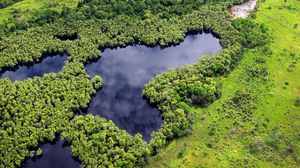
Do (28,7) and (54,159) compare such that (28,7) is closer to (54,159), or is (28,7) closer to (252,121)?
(54,159)

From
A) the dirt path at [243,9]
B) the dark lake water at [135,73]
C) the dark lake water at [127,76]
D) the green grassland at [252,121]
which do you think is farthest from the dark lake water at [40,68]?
the dirt path at [243,9]

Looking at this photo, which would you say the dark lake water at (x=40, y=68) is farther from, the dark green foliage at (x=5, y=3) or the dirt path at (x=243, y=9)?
the dirt path at (x=243, y=9)

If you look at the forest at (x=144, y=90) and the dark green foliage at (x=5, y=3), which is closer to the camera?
the forest at (x=144, y=90)

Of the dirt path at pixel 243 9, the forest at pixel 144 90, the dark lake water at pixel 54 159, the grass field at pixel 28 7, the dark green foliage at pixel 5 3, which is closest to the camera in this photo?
the dark lake water at pixel 54 159

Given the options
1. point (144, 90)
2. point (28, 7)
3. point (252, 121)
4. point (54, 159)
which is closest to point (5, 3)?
point (28, 7)

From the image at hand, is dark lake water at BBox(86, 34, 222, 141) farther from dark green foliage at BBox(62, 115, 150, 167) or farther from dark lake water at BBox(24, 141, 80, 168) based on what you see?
dark lake water at BBox(24, 141, 80, 168)

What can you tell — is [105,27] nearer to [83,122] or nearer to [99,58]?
[99,58]

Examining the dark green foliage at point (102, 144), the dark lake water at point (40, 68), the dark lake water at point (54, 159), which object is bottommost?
the dark lake water at point (54, 159)
